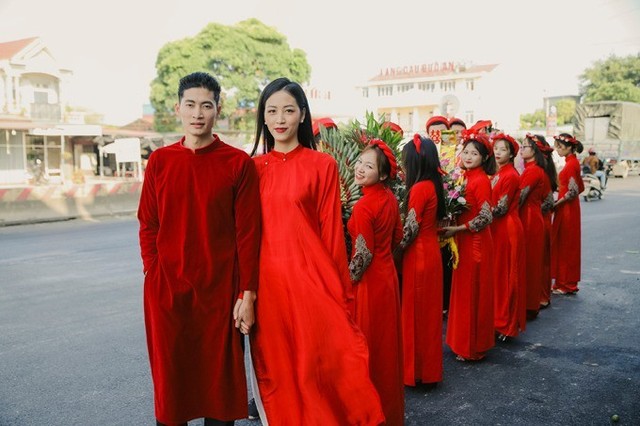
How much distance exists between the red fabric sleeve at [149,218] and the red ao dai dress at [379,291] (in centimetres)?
118

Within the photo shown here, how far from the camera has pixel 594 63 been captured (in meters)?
55.4

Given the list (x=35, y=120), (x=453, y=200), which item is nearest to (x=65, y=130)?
(x=35, y=120)

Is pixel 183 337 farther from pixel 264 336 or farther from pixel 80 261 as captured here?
pixel 80 261

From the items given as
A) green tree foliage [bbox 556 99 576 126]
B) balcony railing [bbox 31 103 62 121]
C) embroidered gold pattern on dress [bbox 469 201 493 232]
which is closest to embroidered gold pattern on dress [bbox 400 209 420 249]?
embroidered gold pattern on dress [bbox 469 201 493 232]

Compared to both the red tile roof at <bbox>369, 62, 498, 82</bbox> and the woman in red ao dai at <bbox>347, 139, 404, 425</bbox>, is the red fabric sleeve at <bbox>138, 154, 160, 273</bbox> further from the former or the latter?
the red tile roof at <bbox>369, 62, 498, 82</bbox>

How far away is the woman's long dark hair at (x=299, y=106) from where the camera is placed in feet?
9.49

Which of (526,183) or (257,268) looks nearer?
(257,268)

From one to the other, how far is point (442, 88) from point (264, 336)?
61.8 m

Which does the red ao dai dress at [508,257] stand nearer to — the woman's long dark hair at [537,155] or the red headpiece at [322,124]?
the woman's long dark hair at [537,155]

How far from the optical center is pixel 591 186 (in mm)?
19875

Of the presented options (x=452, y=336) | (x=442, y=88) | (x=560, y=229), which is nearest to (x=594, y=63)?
(x=442, y=88)

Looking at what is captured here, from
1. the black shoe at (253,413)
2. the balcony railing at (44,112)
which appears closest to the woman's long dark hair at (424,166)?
the black shoe at (253,413)

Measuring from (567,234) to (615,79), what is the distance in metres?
52.3

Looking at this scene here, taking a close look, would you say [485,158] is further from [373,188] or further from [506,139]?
[373,188]
